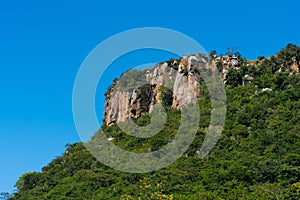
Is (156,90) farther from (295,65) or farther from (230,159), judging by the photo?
(230,159)

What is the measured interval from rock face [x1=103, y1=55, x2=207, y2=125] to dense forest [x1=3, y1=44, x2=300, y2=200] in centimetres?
151

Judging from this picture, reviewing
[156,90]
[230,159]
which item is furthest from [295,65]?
[230,159]

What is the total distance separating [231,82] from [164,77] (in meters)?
9.31

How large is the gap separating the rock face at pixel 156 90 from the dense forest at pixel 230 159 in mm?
1506

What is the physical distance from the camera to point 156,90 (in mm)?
70312

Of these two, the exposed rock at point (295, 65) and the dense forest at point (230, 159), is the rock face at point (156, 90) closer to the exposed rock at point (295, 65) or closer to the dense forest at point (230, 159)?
the dense forest at point (230, 159)

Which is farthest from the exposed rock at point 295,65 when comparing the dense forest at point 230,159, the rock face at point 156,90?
the rock face at point 156,90

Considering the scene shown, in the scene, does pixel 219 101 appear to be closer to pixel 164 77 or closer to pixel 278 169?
pixel 164 77

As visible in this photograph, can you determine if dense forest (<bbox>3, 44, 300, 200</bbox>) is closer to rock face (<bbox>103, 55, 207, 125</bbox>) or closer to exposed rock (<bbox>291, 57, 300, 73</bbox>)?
exposed rock (<bbox>291, 57, 300, 73</bbox>)

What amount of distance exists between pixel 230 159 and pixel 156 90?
24.8m

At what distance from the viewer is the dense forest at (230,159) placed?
40781mm

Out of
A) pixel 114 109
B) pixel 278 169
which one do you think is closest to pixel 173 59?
pixel 114 109

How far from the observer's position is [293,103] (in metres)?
54.4

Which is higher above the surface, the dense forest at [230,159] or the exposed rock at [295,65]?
the exposed rock at [295,65]
